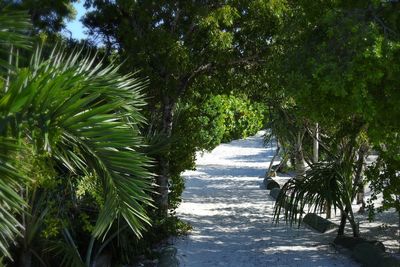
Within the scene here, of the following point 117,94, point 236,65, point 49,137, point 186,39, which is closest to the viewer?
point 49,137

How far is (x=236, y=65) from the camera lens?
927 cm

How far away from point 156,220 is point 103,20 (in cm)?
330

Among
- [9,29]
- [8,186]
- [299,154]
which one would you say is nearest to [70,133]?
[8,186]

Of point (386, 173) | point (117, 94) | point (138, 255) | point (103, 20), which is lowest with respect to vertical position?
point (138, 255)

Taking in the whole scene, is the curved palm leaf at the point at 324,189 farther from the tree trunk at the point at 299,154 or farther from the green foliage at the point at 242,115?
the green foliage at the point at 242,115

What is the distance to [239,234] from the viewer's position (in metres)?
9.52

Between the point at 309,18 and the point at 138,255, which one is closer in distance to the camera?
the point at 309,18

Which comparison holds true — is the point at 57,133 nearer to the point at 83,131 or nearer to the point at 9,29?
the point at 83,131

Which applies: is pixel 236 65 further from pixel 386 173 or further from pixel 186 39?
pixel 386 173

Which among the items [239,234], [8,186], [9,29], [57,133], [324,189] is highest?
[9,29]

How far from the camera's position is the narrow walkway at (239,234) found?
7.71 m

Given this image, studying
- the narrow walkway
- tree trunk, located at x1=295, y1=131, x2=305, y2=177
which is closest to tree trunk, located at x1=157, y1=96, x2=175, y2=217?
the narrow walkway

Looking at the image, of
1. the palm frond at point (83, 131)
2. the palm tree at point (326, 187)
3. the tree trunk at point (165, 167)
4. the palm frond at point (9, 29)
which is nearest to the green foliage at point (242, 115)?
the tree trunk at point (165, 167)

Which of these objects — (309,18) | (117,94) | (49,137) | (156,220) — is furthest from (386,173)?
(49,137)
